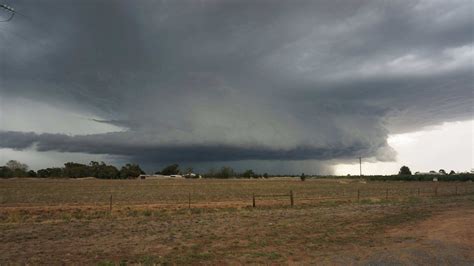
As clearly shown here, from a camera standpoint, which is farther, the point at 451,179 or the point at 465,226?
the point at 451,179

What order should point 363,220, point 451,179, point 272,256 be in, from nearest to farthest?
point 272,256 < point 363,220 < point 451,179

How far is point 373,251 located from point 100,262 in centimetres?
1001

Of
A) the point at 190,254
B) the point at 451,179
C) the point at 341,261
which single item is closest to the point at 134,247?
the point at 190,254

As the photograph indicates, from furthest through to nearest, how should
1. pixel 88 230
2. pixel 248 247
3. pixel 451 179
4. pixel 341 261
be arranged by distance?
pixel 451 179, pixel 88 230, pixel 248 247, pixel 341 261

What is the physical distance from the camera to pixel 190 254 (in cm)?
1451

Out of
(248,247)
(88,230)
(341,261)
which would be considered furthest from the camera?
(88,230)

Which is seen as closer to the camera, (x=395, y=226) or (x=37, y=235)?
(x=37, y=235)

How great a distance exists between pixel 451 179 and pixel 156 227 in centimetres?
14794

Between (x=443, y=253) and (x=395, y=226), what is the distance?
8228 mm

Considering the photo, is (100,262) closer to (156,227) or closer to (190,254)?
(190,254)

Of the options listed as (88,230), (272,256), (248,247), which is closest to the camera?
(272,256)

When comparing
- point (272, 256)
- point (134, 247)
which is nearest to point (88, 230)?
point (134, 247)

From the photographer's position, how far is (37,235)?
64.7 ft

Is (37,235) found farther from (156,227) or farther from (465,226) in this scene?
(465,226)
